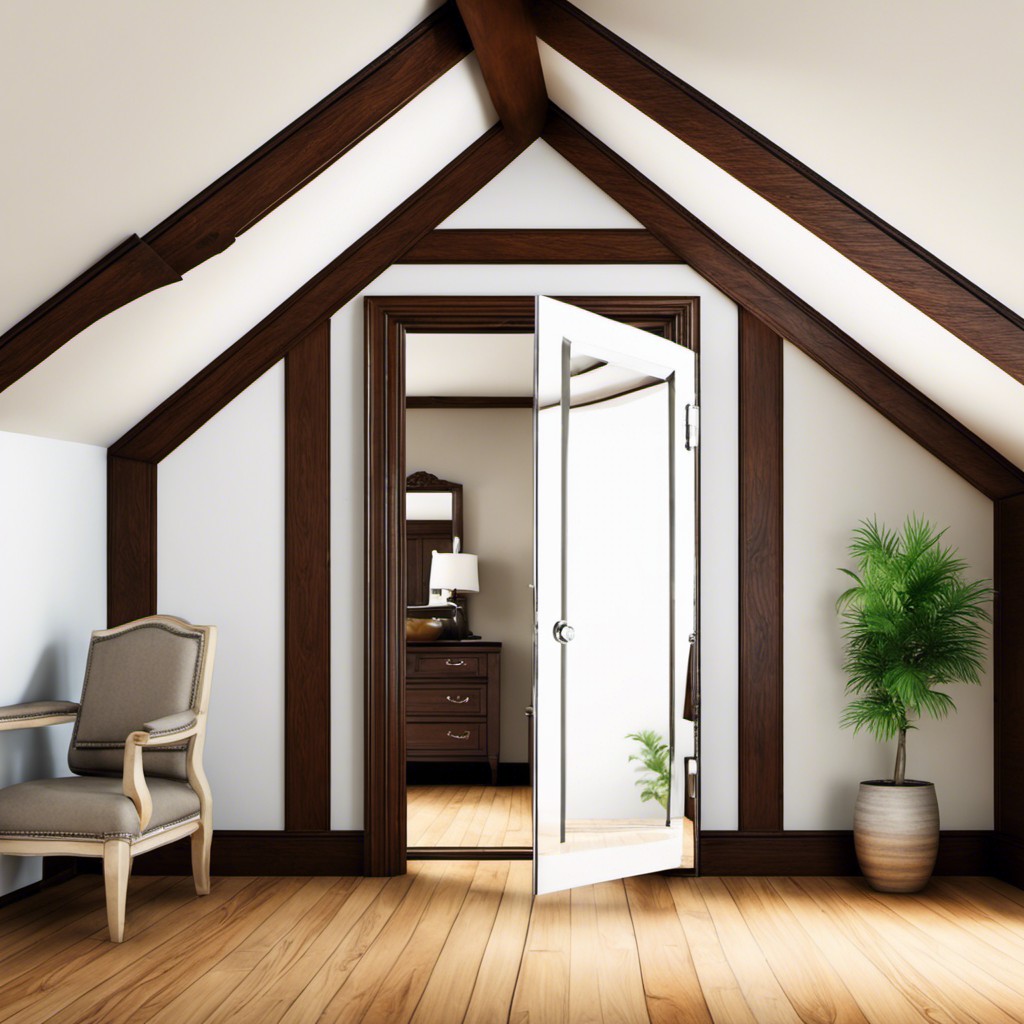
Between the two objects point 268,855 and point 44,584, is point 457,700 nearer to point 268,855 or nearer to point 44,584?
point 268,855

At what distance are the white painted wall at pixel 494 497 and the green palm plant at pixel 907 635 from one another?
114 inches

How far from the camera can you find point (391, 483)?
4.53 meters

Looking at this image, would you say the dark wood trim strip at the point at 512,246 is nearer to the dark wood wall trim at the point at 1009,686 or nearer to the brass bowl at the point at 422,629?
the dark wood wall trim at the point at 1009,686

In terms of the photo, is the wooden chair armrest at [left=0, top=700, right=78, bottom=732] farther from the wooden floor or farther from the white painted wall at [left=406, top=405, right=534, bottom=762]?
the white painted wall at [left=406, top=405, right=534, bottom=762]

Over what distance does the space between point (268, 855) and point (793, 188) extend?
311cm

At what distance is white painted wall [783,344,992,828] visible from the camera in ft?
14.5

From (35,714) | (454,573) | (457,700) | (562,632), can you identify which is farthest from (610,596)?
(454,573)

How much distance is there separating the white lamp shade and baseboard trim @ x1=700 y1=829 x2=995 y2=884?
277 cm

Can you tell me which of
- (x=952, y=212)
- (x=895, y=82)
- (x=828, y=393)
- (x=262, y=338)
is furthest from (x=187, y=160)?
(x=828, y=393)

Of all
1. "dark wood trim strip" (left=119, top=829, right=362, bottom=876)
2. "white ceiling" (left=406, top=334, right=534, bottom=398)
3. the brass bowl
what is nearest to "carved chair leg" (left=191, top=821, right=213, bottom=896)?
"dark wood trim strip" (left=119, top=829, right=362, bottom=876)

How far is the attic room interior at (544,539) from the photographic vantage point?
3209 millimetres

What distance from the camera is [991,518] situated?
447cm

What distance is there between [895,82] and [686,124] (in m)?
1.00

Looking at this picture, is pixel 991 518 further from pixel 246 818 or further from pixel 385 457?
pixel 246 818
